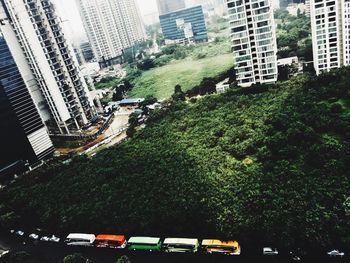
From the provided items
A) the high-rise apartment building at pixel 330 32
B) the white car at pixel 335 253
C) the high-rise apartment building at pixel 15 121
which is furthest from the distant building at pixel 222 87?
the white car at pixel 335 253

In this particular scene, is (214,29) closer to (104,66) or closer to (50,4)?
(104,66)

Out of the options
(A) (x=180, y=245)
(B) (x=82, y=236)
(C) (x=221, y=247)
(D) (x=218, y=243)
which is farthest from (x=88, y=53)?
(C) (x=221, y=247)

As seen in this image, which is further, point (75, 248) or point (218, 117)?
point (218, 117)

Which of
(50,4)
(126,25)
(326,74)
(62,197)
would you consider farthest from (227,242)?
(126,25)

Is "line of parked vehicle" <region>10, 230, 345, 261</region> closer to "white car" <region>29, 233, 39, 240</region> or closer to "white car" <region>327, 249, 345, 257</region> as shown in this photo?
"white car" <region>327, 249, 345, 257</region>

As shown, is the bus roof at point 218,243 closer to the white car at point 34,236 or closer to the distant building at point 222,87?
the white car at point 34,236

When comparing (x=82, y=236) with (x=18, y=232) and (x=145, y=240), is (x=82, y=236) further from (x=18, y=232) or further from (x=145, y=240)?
(x=18, y=232)
